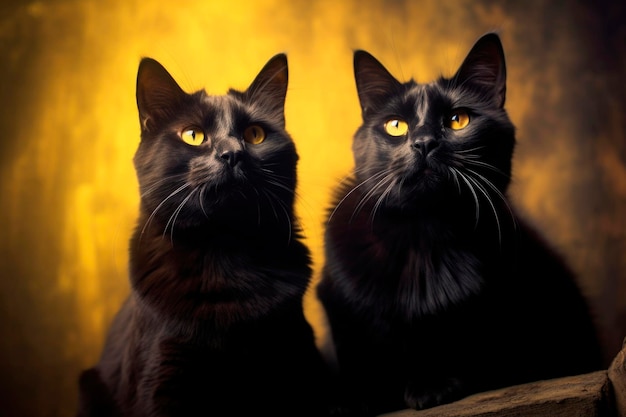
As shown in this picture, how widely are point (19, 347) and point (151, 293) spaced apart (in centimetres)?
50

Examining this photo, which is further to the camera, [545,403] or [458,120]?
[458,120]

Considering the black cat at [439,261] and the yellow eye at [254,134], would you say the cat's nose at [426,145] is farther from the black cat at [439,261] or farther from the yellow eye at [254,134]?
the yellow eye at [254,134]

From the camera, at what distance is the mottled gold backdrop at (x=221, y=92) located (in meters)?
1.48

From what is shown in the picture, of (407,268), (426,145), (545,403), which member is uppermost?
(426,145)

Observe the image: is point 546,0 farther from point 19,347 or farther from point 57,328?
point 19,347

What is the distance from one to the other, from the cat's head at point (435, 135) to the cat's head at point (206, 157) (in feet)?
0.67

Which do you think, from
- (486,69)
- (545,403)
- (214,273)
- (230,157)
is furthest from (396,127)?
(545,403)

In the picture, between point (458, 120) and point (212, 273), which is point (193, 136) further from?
point (458, 120)

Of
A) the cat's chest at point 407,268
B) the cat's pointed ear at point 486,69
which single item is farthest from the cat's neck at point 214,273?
the cat's pointed ear at point 486,69

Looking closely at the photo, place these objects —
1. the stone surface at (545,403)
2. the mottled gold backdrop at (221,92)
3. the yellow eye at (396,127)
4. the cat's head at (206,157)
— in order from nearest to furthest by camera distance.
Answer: the stone surface at (545,403) < the cat's head at (206,157) < the yellow eye at (396,127) < the mottled gold backdrop at (221,92)

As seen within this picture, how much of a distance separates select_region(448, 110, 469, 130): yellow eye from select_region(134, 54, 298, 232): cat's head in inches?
14.5

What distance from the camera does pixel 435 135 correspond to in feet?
4.10

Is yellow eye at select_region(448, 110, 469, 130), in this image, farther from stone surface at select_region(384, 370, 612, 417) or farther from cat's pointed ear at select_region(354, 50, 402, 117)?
stone surface at select_region(384, 370, 612, 417)

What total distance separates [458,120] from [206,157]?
0.57 metres
